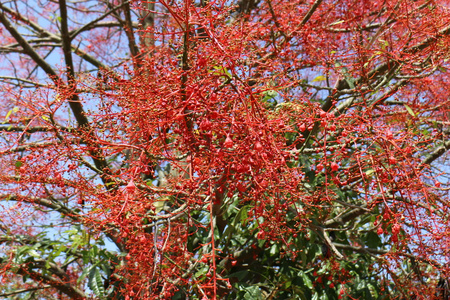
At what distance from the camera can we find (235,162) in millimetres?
1942

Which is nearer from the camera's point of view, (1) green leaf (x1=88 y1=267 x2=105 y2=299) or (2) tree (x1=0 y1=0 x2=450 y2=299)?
(2) tree (x1=0 y1=0 x2=450 y2=299)

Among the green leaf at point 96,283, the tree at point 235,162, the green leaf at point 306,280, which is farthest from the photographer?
the green leaf at point 96,283

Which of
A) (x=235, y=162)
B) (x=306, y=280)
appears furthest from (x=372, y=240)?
(x=235, y=162)

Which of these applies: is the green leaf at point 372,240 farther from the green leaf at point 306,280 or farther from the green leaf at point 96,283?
the green leaf at point 96,283

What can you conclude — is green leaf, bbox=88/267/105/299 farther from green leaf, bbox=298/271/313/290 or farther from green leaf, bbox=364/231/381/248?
green leaf, bbox=364/231/381/248

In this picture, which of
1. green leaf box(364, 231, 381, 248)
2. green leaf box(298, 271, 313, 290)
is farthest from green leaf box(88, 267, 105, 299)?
green leaf box(364, 231, 381, 248)

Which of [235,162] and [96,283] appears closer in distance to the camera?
[235,162]

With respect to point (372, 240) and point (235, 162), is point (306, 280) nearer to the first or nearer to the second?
point (372, 240)

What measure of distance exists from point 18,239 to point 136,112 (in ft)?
7.46

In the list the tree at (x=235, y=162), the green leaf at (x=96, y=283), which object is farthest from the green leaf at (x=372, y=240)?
the green leaf at (x=96, y=283)

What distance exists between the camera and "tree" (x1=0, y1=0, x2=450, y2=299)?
192 cm

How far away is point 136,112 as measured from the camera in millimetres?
1972

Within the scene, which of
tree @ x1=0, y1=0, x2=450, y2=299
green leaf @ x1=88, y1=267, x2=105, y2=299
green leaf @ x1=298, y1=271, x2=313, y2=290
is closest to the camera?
tree @ x1=0, y1=0, x2=450, y2=299

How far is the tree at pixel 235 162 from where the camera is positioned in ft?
6.29
